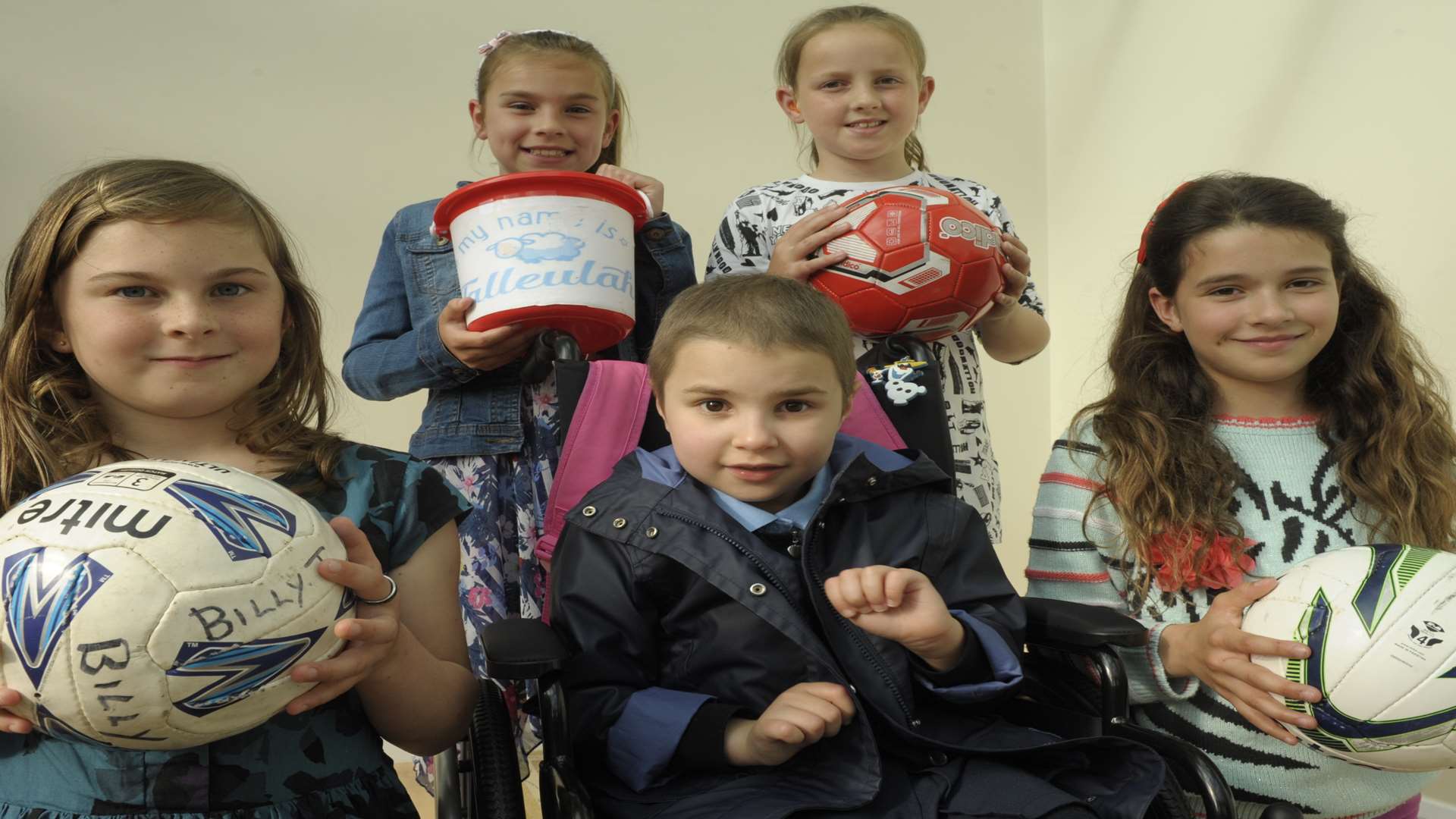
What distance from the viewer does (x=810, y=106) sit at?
235cm

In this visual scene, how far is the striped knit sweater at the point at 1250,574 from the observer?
66.6 inches

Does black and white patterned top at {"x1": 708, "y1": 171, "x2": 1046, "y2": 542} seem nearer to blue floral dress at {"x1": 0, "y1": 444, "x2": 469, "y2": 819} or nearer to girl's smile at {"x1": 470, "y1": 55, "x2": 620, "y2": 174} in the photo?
girl's smile at {"x1": 470, "y1": 55, "x2": 620, "y2": 174}

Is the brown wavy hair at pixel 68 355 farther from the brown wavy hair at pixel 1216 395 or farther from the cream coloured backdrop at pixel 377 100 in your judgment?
the cream coloured backdrop at pixel 377 100

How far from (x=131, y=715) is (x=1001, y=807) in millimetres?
946

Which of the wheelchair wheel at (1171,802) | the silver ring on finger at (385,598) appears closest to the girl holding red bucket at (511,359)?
the silver ring on finger at (385,598)

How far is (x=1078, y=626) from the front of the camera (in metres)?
1.57

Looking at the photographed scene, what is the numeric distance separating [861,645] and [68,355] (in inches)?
43.6

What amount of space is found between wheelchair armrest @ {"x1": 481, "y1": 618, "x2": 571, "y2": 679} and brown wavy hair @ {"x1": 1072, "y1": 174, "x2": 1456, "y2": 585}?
97cm

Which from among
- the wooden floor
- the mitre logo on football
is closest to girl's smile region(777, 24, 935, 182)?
the mitre logo on football

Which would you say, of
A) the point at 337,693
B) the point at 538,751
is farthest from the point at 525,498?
the point at 538,751

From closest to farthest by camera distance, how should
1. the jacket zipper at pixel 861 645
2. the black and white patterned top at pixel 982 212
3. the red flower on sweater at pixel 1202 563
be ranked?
the jacket zipper at pixel 861 645 < the red flower on sweater at pixel 1202 563 < the black and white patterned top at pixel 982 212

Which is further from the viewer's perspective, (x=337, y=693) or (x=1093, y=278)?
(x=1093, y=278)

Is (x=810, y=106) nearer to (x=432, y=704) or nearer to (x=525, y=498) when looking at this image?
(x=525, y=498)

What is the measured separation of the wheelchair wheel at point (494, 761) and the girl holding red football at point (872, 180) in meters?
1.12
